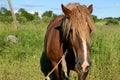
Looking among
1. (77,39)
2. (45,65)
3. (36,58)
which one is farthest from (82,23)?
(36,58)

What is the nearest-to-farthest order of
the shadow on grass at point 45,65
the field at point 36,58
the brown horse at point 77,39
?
the brown horse at point 77,39, the field at point 36,58, the shadow on grass at point 45,65

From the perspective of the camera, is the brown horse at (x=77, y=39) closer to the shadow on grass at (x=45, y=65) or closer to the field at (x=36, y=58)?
the field at (x=36, y=58)

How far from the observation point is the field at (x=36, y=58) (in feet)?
24.4

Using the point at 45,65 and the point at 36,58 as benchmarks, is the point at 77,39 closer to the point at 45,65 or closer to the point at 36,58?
the point at 45,65

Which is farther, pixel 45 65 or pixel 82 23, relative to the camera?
pixel 45 65

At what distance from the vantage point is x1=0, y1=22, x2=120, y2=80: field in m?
7.45

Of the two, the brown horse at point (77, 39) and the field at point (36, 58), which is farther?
the field at point (36, 58)

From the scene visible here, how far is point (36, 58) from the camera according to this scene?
8594 mm

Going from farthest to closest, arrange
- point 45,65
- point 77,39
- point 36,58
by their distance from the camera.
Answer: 1. point 36,58
2. point 45,65
3. point 77,39

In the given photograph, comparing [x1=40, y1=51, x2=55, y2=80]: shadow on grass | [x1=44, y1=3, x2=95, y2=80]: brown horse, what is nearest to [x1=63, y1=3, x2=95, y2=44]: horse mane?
[x1=44, y1=3, x2=95, y2=80]: brown horse

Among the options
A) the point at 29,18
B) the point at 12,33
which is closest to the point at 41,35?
the point at 12,33

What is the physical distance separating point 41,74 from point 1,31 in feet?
12.7

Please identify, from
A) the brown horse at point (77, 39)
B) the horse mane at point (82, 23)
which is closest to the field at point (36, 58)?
the brown horse at point (77, 39)

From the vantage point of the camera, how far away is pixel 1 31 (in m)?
11.1
